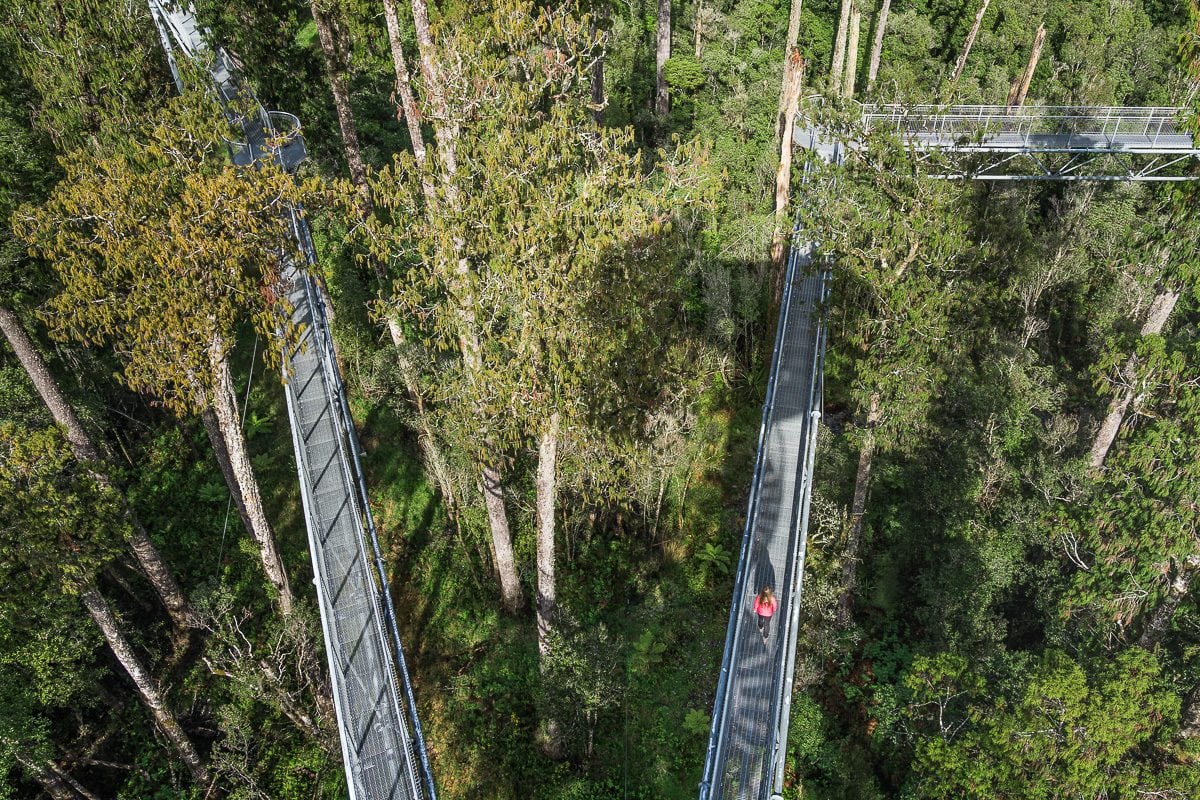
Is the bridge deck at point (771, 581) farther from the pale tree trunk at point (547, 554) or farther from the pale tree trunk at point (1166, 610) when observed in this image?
the pale tree trunk at point (1166, 610)

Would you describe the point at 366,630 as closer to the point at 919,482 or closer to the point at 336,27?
the point at 919,482

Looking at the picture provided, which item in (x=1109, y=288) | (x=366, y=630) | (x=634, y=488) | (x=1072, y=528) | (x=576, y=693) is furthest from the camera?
(x=1109, y=288)

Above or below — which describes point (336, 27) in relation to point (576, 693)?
above

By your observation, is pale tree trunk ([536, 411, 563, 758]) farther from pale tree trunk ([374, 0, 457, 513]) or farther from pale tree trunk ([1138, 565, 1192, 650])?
pale tree trunk ([1138, 565, 1192, 650])

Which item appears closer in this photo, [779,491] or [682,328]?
[779,491]

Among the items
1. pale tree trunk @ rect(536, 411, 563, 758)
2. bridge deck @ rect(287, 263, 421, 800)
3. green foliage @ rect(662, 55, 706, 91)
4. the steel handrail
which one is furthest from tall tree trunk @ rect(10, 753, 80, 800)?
green foliage @ rect(662, 55, 706, 91)

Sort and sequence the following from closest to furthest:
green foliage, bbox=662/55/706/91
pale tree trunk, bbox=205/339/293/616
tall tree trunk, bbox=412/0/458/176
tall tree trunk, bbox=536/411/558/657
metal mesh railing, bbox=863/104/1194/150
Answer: tall tree trunk, bbox=412/0/458/176 < tall tree trunk, bbox=536/411/558/657 < pale tree trunk, bbox=205/339/293/616 < metal mesh railing, bbox=863/104/1194/150 < green foliage, bbox=662/55/706/91

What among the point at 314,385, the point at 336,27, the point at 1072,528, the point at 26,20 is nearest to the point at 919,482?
the point at 1072,528
